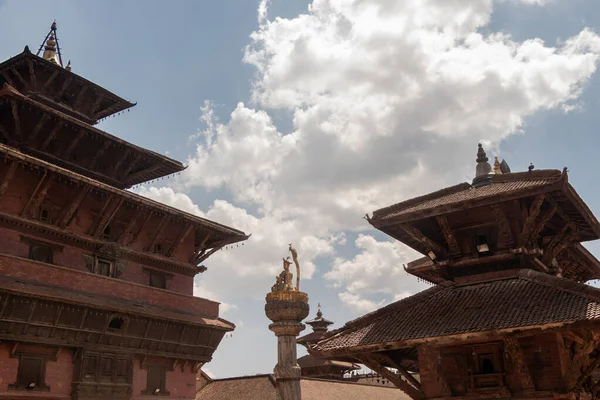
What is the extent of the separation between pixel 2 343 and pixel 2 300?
5.18 feet

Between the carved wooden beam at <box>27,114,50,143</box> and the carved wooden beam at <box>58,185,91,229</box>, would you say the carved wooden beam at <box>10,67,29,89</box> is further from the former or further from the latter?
the carved wooden beam at <box>58,185,91,229</box>

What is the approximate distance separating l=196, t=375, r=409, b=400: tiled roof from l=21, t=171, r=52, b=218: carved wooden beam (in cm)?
1386

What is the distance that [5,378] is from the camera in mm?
19125

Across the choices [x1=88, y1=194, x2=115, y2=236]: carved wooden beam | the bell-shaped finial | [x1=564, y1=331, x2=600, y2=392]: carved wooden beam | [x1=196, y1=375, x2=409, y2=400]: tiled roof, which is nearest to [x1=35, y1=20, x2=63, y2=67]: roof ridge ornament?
the bell-shaped finial

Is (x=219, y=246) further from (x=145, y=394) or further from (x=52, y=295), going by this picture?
(x=52, y=295)

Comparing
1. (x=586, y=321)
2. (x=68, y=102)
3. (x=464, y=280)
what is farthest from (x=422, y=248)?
(x=68, y=102)

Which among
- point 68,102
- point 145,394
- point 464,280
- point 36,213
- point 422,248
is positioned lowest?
point 145,394

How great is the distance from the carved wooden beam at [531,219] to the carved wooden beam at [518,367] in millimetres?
2638

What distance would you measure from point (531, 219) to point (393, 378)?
494 centimetres

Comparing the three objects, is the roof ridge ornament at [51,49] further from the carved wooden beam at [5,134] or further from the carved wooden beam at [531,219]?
the carved wooden beam at [531,219]

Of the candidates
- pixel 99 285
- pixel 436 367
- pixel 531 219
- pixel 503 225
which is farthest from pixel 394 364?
pixel 99 285

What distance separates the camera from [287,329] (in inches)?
578

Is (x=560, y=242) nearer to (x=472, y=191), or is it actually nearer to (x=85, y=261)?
(x=472, y=191)

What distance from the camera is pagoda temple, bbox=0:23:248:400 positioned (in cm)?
1992
